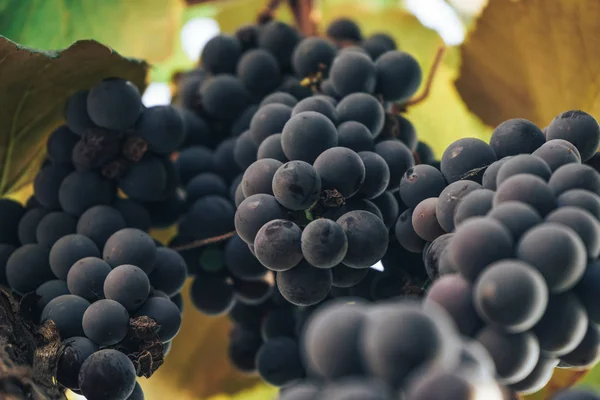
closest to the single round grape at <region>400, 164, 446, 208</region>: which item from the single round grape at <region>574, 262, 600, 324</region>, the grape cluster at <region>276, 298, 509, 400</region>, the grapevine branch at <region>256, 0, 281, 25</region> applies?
the single round grape at <region>574, 262, 600, 324</region>

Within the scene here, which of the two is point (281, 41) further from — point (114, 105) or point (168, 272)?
point (168, 272)

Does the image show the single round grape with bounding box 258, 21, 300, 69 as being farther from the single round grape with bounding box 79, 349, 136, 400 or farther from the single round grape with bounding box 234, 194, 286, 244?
the single round grape with bounding box 79, 349, 136, 400

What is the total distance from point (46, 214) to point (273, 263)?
39 centimetres

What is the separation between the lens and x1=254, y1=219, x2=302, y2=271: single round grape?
70 cm

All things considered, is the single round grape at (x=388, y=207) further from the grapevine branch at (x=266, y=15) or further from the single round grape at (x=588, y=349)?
the grapevine branch at (x=266, y=15)

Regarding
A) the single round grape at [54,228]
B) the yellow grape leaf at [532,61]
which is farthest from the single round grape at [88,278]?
the yellow grape leaf at [532,61]

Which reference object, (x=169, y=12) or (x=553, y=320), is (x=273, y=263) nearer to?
(x=553, y=320)

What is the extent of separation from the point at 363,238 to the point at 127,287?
10.8 inches

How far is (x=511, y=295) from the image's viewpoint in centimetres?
50

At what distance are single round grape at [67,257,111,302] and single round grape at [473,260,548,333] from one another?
1.49 ft

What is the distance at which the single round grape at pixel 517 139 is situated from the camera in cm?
73

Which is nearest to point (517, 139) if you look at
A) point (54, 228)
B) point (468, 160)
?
point (468, 160)

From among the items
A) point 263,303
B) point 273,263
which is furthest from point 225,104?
point 273,263

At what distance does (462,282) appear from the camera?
0.55m
